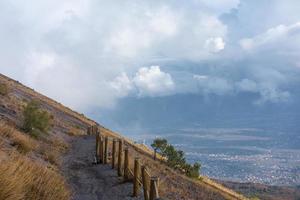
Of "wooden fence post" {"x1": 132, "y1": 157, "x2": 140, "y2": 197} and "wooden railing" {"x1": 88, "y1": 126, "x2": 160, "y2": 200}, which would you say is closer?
"wooden railing" {"x1": 88, "y1": 126, "x2": 160, "y2": 200}

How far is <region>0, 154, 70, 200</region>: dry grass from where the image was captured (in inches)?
309

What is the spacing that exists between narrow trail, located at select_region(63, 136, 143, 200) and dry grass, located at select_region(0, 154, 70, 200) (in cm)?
483

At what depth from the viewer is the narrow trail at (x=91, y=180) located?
17.3m

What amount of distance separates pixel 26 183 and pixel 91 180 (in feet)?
38.3

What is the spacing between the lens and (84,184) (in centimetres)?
1925

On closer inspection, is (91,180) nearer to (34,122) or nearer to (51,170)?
(51,170)

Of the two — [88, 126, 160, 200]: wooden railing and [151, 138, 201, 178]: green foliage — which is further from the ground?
[151, 138, 201, 178]: green foliage

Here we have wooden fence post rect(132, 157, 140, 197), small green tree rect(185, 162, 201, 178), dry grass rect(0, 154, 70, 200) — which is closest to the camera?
dry grass rect(0, 154, 70, 200)

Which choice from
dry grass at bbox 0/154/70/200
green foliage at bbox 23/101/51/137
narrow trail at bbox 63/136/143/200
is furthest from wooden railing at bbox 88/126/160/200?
green foliage at bbox 23/101/51/137

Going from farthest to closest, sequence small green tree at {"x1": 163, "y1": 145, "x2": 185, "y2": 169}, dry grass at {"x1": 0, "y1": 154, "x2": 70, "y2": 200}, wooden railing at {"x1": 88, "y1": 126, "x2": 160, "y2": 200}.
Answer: small green tree at {"x1": 163, "y1": 145, "x2": 185, "y2": 169} → wooden railing at {"x1": 88, "y1": 126, "x2": 160, "y2": 200} → dry grass at {"x1": 0, "y1": 154, "x2": 70, "y2": 200}

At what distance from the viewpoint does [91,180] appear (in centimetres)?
2031

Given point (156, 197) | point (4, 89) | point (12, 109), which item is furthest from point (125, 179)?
point (4, 89)

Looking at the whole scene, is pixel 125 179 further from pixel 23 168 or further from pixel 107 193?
pixel 23 168

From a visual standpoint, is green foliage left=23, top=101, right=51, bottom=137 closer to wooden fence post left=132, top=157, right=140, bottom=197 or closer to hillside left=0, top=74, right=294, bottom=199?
hillside left=0, top=74, right=294, bottom=199
